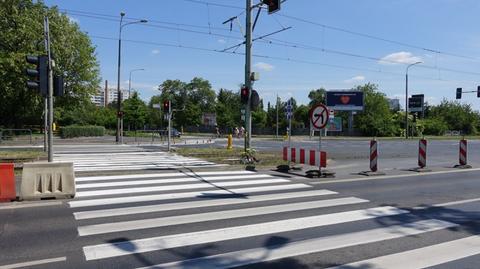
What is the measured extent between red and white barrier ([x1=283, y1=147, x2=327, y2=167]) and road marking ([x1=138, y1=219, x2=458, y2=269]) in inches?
292

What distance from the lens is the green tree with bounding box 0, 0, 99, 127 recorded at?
44.4m

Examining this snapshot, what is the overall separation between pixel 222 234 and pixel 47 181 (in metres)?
5.21

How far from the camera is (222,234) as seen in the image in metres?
7.28

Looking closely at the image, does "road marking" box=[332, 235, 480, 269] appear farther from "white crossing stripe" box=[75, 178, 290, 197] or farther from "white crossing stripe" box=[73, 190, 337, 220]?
"white crossing stripe" box=[75, 178, 290, 197]

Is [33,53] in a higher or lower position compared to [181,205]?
higher

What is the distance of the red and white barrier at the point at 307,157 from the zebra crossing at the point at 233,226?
131 inches

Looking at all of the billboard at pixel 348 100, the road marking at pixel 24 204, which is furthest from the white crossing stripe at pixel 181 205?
the billboard at pixel 348 100

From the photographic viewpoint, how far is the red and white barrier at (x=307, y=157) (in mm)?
15539

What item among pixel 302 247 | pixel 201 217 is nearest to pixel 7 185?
pixel 201 217

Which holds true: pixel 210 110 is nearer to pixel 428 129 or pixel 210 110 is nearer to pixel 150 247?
pixel 428 129

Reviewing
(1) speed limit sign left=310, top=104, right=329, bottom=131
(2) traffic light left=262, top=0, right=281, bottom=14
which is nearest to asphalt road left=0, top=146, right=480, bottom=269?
(1) speed limit sign left=310, top=104, right=329, bottom=131

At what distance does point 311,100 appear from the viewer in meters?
135

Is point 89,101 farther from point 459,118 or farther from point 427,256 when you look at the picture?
point 459,118

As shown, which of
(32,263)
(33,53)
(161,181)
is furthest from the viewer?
(33,53)
